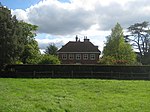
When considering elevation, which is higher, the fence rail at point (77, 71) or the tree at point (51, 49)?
the tree at point (51, 49)

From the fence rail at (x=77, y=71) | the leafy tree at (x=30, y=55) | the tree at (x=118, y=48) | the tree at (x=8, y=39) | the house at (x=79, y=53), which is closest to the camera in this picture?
the tree at (x=8, y=39)

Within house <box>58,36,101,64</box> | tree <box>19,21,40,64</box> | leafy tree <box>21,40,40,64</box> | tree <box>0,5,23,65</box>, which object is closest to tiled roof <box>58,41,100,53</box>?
house <box>58,36,101,64</box>

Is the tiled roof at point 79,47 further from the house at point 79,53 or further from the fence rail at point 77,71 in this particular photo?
the fence rail at point 77,71

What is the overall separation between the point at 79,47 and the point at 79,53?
6.20 ft

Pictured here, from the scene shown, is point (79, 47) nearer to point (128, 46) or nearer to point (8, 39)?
point (128, 46)

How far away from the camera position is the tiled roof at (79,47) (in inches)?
3799

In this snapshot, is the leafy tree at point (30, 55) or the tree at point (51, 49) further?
the tree at point (51, 49)

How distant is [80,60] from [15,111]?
81.4 meters

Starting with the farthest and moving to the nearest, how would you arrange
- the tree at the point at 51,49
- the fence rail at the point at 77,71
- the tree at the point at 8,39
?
the tree at the point at 51,49 < the fence rail at the point at 77,71 < the tree at the point at 8,39

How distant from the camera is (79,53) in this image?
9731 centimetres

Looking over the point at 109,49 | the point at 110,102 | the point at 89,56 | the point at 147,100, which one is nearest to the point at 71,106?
the point at 110,102

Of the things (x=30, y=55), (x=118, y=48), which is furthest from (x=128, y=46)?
(x=30, y=55)

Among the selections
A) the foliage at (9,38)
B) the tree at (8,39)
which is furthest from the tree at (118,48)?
the tree at (8,39)

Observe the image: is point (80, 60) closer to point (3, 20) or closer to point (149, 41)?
point (149, 41)
